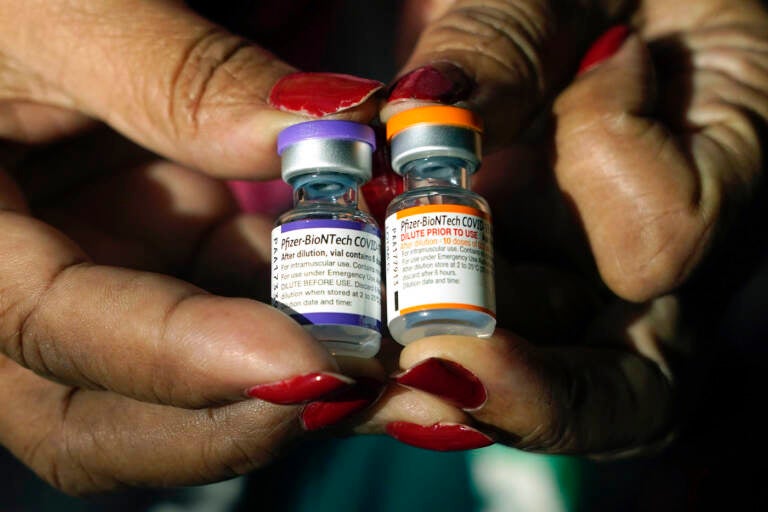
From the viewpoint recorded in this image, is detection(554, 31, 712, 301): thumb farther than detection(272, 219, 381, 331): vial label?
Yes

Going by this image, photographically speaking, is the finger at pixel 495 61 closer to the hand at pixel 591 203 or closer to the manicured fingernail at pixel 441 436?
the hand at pixel 591 203

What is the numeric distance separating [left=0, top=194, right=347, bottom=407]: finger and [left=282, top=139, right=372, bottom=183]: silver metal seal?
16 centimetres

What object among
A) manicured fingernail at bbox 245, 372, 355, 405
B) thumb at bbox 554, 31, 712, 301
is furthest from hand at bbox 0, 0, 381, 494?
thumb at bbox 554, 31, 712, 301

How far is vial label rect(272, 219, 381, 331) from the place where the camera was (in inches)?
31.0

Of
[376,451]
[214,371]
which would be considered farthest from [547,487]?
[214,371]

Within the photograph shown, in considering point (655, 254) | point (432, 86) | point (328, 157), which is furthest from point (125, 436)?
point (655, 254)

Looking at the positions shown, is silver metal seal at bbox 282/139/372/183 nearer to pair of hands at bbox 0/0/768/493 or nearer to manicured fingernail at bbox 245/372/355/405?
pair of hands at bbox 0/0/768/493

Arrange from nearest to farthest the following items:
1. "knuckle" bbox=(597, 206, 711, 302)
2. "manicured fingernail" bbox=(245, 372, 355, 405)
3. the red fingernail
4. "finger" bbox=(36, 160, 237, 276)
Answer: "manicured fingernail" bbox=(245, 372, 355, 405) → "knuckle" bbox=(597, 206, 711, 302) → the red fingernail → "finger" bbox=(36, 160, 237, 276)

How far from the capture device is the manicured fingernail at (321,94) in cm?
83

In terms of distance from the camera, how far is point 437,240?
0.79 meters

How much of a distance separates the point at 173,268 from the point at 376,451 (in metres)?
0.51

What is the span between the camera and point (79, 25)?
3.25 ft

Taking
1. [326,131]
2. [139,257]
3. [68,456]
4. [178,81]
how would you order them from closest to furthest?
[326,131], [178,81], [68,456], [139,257]

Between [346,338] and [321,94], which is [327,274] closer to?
[346,338]
